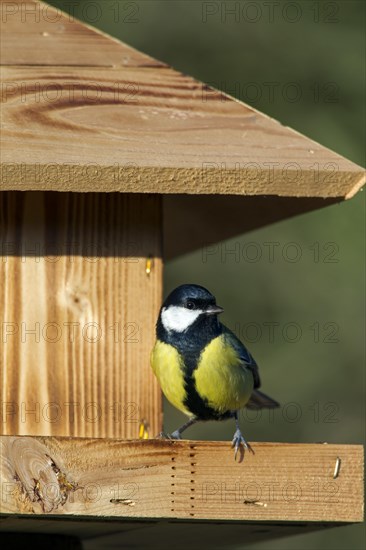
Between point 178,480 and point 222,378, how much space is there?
711 millimetres

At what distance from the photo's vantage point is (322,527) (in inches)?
168

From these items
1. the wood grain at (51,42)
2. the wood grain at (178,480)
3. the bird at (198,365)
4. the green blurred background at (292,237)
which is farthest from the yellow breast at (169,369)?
the green blurred background at (292,237)

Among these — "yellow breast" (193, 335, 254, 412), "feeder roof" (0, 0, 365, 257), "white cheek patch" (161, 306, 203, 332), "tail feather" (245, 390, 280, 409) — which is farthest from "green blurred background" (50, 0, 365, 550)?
"feeder roof" (0, 0, 365, 257)

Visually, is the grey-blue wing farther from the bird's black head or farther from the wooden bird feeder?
the wooden bird feeder

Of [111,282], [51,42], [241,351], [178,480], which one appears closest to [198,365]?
[241,351]

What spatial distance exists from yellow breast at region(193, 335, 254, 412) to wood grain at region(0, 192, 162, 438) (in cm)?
21

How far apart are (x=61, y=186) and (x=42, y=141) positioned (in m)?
0.17

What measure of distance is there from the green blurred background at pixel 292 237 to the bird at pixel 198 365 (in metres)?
3.98

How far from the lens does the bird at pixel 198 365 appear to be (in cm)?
447

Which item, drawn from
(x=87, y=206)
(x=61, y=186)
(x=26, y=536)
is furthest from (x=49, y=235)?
(x=26, y=536)

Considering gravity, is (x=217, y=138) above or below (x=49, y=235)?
above

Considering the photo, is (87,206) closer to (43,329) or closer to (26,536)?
(43,329)

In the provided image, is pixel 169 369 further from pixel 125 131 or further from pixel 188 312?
pixel 125 131

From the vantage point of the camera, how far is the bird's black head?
4.55 m
